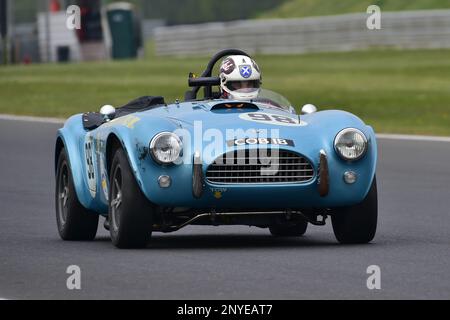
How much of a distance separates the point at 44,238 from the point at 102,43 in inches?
1991

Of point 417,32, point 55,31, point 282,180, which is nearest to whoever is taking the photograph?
point 282,180

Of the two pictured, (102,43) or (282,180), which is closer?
(282,180)

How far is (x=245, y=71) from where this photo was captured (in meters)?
10.8

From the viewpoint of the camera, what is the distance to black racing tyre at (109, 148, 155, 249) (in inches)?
370

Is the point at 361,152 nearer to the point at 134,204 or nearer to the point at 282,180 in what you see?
the point at 282,180

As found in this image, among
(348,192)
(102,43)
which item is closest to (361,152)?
(348,192)

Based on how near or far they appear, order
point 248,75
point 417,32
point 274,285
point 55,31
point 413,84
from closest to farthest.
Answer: point 274,285 → point 248,75 → point 413,84 → point 417,32 → point 55,31

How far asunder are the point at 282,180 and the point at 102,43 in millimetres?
52343

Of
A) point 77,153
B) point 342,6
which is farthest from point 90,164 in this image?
point 342,6

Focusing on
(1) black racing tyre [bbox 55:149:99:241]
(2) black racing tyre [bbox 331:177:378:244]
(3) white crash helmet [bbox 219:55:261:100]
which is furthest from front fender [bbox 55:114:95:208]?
(2) black racing tyre [bbox 331:177:378:244]

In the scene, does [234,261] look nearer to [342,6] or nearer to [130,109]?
[130,109]

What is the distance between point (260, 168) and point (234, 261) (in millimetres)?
667

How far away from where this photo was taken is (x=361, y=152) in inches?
376

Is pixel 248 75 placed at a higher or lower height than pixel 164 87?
higher
